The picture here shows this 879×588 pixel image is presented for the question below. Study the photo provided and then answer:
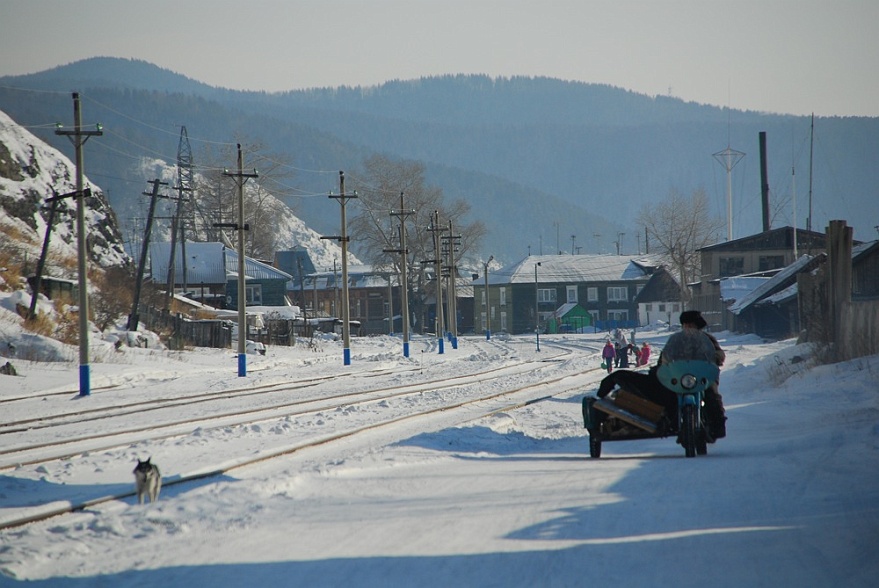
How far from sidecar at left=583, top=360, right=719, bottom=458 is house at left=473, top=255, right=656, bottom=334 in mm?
103732

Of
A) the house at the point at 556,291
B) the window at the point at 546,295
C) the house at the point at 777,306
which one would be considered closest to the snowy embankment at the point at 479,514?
the house at the point at 777,306

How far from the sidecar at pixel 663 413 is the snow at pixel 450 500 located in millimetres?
322

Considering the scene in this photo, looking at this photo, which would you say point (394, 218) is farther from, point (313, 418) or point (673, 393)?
point (673, 393)

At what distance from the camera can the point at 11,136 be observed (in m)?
54.5

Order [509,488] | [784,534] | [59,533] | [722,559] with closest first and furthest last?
[722,559], [784,534], [59,533], [509,488]

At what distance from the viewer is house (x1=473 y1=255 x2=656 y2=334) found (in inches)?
4604

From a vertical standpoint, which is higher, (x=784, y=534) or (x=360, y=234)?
(x=360, y=234)

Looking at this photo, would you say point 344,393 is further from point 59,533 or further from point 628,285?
point 628,285

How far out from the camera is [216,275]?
281ft

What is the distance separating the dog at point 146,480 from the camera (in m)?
9.30

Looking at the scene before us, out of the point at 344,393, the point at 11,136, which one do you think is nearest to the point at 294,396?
the point at 344,393

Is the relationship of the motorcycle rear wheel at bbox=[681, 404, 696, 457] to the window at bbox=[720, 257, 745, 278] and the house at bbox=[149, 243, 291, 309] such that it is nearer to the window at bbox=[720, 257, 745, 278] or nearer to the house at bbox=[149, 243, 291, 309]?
the house at bbox=[149, 243, 291, 309]

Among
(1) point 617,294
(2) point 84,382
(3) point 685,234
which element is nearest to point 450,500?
(2) point 84,382

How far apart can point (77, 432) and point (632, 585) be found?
1285cm
